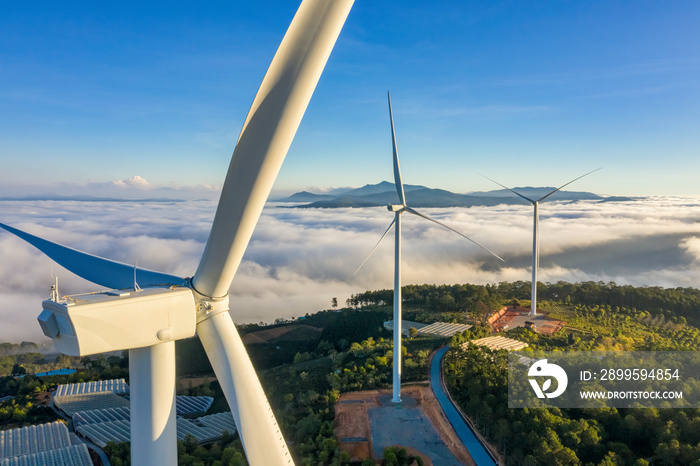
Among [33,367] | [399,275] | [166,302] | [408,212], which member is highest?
[408,212]

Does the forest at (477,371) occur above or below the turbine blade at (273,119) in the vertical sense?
below

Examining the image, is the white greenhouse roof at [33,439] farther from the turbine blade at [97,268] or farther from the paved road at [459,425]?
the paved road at [459,425]

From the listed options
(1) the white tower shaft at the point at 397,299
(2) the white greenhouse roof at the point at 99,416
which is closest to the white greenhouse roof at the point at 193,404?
(2) the white greenhouse roof at the point at 99,416

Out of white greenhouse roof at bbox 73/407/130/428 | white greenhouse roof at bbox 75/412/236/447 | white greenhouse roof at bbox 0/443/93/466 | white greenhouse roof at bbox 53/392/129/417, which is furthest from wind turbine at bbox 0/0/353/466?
white greenhouse roof at bbox 53/392/129/417

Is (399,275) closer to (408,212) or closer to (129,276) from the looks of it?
(408,212)

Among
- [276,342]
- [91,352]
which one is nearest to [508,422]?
[91,352]
